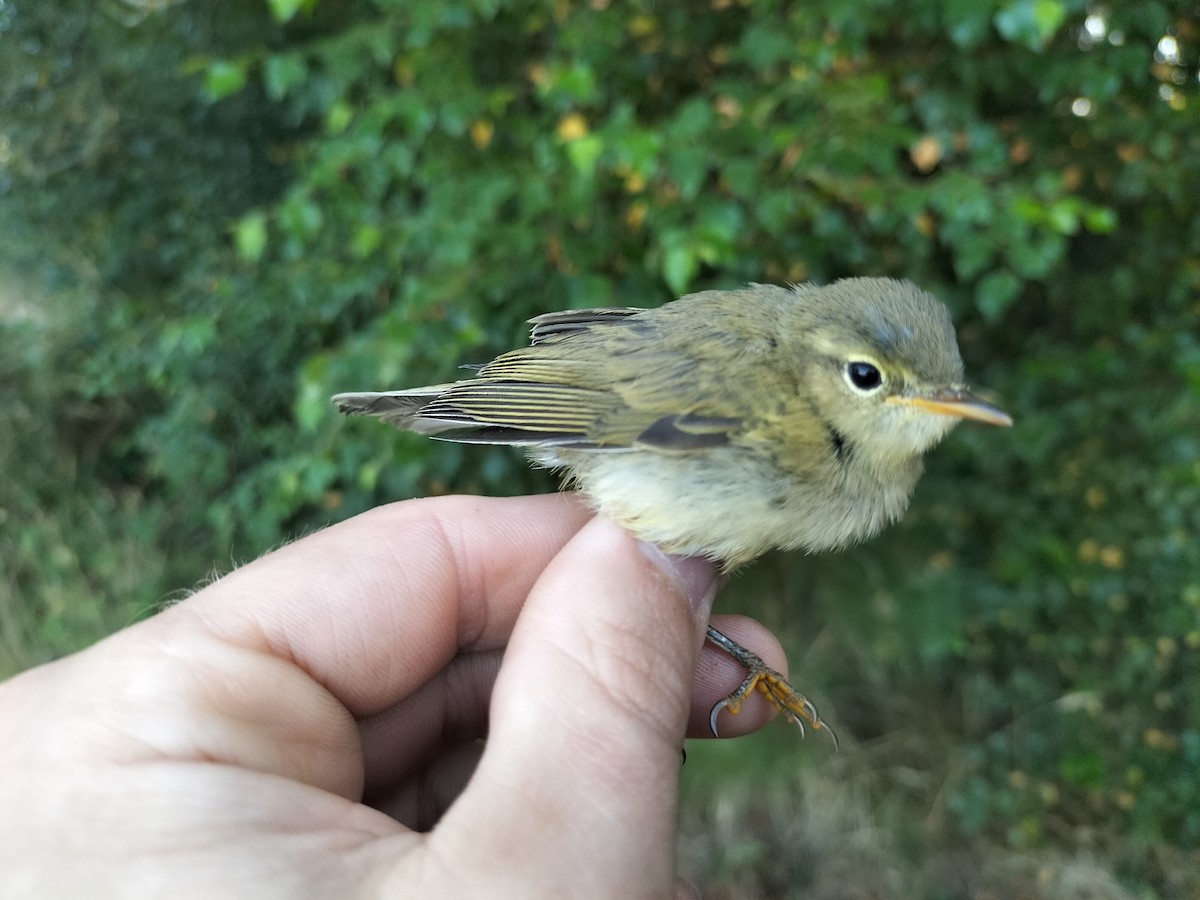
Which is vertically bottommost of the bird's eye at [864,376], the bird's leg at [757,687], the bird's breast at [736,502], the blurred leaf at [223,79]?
the bird's leg at [757,687]

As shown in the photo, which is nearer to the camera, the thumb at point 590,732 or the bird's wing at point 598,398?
the thumb at point 590,732

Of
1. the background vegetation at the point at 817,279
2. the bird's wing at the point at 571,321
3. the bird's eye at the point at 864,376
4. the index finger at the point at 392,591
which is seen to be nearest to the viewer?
the index finger at the point at 392,591

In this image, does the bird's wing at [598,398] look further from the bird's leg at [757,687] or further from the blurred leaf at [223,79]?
the blurred leaf at [223,79]

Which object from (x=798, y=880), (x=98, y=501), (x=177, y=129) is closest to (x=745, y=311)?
(x=798, y=880)

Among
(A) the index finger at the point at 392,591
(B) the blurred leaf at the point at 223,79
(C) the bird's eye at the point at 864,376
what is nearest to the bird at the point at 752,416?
(C) the bird's eye at the point at 864,376

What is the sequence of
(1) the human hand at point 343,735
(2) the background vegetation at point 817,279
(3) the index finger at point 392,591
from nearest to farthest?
(1) the human hand at point 343,735 → (3) the index finger at point 392,591 → (2) the background vegetation at point 817,279

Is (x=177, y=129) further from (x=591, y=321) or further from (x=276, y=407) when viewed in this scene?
(x=591, y=321)

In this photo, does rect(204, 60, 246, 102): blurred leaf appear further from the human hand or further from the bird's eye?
the bird's eye

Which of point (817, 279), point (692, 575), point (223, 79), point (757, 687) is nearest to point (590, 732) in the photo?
point (692, 575)

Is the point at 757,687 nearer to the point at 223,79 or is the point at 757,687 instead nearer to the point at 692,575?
the point at 692,575

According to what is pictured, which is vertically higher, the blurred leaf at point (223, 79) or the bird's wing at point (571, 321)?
the blurred leaf at point (223, 79)
